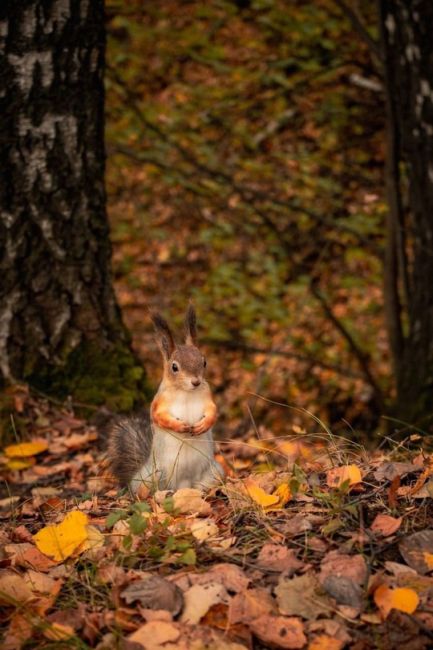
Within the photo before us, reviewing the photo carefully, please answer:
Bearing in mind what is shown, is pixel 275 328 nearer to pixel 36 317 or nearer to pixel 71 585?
pixel 36 317

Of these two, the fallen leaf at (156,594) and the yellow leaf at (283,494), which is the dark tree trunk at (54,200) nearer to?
the yellow leaf at (283,494)

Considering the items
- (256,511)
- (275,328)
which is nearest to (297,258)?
(275,328)

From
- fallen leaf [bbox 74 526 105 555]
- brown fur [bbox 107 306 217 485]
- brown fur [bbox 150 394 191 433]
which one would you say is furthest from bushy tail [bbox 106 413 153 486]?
fallen leaf [bbox 74 526 105 555]

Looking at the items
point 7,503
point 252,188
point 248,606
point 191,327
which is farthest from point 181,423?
point 252,188

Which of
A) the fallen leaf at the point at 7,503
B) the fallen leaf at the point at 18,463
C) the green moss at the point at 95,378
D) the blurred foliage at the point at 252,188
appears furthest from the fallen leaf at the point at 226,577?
the blurred foliage at the point at 252,188

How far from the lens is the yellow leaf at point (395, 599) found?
1.96 m

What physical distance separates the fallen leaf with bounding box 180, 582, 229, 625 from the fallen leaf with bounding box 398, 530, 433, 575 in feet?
1.79

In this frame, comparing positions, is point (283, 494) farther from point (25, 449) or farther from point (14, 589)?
point (25, 449)

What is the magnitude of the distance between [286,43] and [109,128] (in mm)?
2257

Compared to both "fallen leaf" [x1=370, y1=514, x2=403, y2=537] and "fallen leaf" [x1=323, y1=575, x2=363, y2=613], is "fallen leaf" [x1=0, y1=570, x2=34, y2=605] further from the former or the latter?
"fallen leaf" [x1=370, y1=514, x2=403, y2=537]

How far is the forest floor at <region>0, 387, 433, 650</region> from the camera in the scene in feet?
6.37

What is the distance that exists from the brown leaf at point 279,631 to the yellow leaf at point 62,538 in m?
0.66

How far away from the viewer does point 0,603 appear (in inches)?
82.6

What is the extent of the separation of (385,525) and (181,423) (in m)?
0.76
